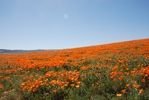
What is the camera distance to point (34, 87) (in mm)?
3842

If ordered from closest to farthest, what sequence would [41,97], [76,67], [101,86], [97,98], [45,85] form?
1. [97,98]
2. [41,97]
3. [101,86]
4. [45,85]
5. [76,67]

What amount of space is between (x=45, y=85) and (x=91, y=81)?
2.04m

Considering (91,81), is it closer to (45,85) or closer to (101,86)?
(101,86)

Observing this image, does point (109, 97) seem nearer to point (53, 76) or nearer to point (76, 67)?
point (53, 76)

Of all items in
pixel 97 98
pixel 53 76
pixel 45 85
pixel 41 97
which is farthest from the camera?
pixel 53 76

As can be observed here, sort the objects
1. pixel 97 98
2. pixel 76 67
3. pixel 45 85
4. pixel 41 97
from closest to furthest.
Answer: pixel 97 98
pixel 41 97
pixel 45 85
pixel 76 67

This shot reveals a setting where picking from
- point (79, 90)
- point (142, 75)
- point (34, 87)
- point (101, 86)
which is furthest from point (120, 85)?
point (34, 87)

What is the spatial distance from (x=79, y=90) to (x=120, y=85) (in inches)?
66.3

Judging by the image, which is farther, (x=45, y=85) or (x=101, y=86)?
(x=45, y=85)

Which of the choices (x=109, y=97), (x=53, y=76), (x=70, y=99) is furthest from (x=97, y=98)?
(x=53, y=76)

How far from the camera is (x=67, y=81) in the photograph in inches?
165

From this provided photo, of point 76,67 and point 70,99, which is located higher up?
point 76,67

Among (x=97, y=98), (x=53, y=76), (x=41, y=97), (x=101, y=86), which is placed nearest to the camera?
(x=97, y=98)

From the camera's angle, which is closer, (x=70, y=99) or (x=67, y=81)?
(x=70, y=99)
